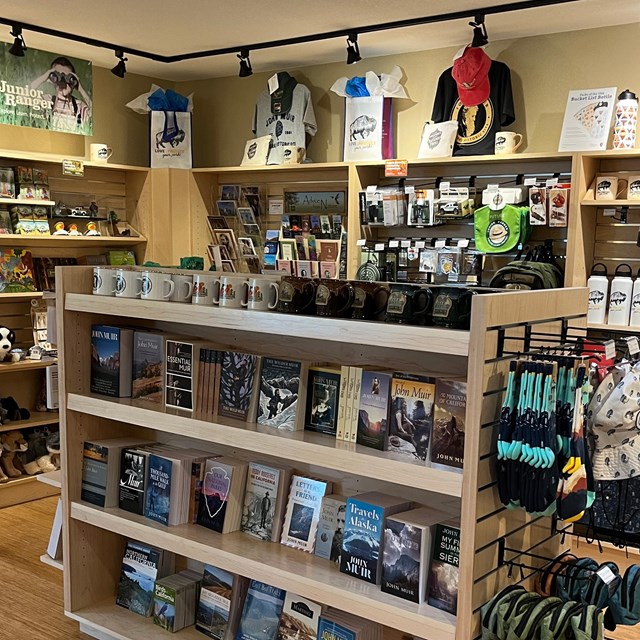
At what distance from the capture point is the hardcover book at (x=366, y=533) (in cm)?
227

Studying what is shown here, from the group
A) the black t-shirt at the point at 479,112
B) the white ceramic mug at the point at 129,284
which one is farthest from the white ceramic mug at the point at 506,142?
the white ceramic mug at the point at 129,284

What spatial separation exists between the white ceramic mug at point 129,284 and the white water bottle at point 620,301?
101 inches

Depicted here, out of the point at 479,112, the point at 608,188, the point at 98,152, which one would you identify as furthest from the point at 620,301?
the point at 98,152

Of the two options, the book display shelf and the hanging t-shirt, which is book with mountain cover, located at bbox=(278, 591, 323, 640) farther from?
the hanging t-shirt

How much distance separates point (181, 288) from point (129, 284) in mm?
230

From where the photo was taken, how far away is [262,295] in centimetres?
253

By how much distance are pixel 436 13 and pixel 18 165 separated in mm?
2735

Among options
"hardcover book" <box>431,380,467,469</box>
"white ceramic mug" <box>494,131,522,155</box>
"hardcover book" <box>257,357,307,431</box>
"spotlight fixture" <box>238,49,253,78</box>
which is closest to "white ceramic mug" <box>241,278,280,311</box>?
"hardcover book" <box>257,357,307,431</box>

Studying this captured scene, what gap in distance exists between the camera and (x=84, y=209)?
553 centimetres

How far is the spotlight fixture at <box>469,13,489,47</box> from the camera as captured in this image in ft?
13.4

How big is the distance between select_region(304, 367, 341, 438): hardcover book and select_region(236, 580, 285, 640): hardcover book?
0.58 meters

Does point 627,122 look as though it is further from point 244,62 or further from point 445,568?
point 445,568

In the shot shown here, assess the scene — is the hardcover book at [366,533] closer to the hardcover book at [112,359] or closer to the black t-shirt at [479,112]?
the hardcover book at [112,359]

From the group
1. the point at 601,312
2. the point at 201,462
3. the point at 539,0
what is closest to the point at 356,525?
the point at 201,462
